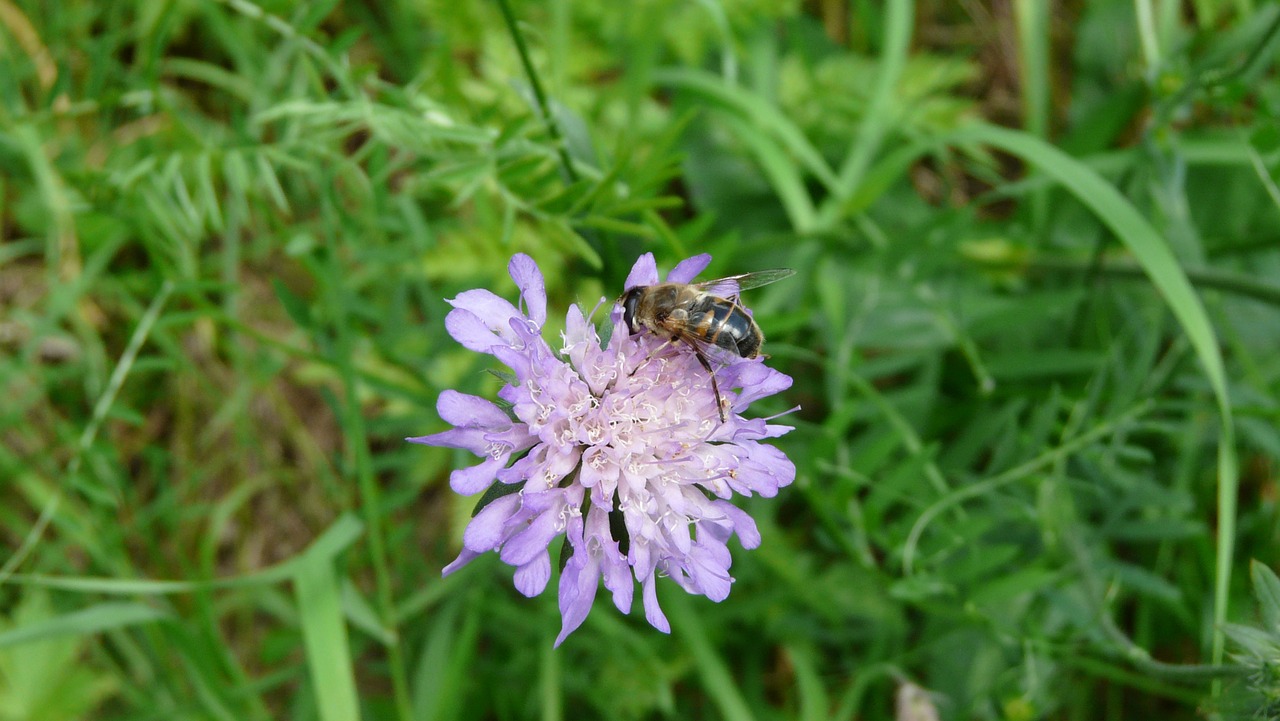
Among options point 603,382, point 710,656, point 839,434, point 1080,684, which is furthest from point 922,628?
point 603,382

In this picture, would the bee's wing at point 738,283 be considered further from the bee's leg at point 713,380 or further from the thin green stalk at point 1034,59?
the thin green stalk at point 1034,59

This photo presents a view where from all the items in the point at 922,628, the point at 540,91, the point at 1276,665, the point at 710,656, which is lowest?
the point at 922,628

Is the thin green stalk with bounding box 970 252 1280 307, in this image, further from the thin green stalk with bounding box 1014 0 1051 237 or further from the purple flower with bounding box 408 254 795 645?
the purple flower with bounding box 408 254 795 645

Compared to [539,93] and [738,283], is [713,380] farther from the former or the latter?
[539,93]

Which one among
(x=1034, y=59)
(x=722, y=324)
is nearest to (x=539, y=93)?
(x=722, y=324)

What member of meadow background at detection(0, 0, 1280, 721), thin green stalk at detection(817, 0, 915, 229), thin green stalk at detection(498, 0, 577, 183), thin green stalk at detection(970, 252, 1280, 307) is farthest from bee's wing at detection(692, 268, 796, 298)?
thin green stalk at detection(970, 252, 1280, 307)

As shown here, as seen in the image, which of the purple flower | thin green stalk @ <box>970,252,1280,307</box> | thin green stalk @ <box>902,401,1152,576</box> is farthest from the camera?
thin green stalk @ <box>970,252,1280,307</box>

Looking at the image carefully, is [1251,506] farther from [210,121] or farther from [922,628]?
[210,121]
